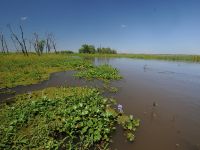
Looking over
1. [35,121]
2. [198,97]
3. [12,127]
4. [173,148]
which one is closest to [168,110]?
[173,148]

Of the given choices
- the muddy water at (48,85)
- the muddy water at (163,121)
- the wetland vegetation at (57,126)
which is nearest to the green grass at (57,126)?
the wetland vegetation at (57,126)

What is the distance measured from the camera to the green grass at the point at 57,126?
429cm

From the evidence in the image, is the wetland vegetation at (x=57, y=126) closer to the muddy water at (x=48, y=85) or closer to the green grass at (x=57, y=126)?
the green grass at (x=57, y=126)

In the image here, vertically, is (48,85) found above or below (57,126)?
below

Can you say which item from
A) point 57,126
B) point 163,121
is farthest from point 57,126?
point 163,121

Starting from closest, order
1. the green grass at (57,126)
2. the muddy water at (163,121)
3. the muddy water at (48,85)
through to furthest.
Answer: the green grass at (57,126)
the muddy water at (163,121)
the muddy water at (48,85)

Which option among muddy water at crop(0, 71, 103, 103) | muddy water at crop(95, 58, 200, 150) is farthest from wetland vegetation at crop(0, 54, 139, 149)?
muddy water at crop(0, 71, 103, 103)

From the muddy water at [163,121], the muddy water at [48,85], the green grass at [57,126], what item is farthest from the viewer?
the muddy water at [48,85]

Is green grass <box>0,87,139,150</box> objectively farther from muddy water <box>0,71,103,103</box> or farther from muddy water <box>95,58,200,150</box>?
muddy water <box>0,71,103,103</box>

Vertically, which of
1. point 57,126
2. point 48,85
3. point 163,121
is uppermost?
point 57,126

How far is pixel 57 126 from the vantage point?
15.9 ft

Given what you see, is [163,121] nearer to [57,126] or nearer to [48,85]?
[57,126]

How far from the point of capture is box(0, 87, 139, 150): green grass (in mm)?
4285

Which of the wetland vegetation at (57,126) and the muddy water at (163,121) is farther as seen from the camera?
the muddy water at (163,121)
